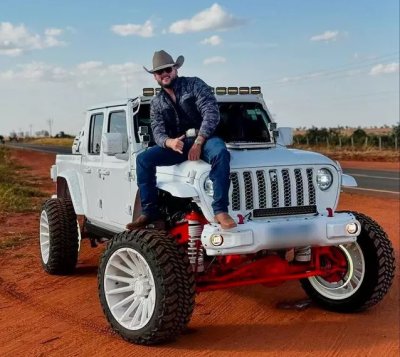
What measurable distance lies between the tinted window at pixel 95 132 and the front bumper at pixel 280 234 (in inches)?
115

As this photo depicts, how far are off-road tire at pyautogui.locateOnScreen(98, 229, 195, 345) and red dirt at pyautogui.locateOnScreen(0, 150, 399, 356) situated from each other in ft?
0.46

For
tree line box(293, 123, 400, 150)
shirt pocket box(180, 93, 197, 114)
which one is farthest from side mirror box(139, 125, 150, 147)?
tree line box(293, 123, 400, 150)

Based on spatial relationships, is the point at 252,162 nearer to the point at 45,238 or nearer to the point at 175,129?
the point at 175,129

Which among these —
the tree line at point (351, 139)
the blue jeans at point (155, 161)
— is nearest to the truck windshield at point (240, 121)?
the blue jeans at point (155, 161)

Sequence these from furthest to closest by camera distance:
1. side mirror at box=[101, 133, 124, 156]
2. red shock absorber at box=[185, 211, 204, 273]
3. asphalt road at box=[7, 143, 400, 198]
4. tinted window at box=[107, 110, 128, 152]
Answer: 1. asphalt road at box=[7, 143, 400, 198]
2. tinted window at box=[107, 110, 128, 152]
3. side mirror at box=[101, 133, 124, 156]
4. red shock absorber at box=[185, 211, 204, 273]

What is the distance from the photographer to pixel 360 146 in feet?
155

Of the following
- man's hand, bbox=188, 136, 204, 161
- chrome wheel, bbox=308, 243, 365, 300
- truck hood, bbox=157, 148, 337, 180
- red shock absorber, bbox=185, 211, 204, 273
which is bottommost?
chrome wheel, bbox=308, 243, 365, 300

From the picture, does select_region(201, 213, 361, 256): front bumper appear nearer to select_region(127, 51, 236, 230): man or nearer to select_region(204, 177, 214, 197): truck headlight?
select_region(204, 177, 214, 197): truck headlight

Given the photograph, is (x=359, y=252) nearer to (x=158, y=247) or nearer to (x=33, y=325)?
(x=158, y=247)

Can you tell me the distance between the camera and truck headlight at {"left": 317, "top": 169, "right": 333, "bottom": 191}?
5.70 meters

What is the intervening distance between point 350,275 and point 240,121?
207cm

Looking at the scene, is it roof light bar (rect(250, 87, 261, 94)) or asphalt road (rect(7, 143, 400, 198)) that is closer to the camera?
roof light bar (rect(250, 87, 261, 94))

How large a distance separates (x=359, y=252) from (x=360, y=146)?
4257 centimetres

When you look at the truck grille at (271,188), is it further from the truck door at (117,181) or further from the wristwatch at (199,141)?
the truck door at (117,181)
